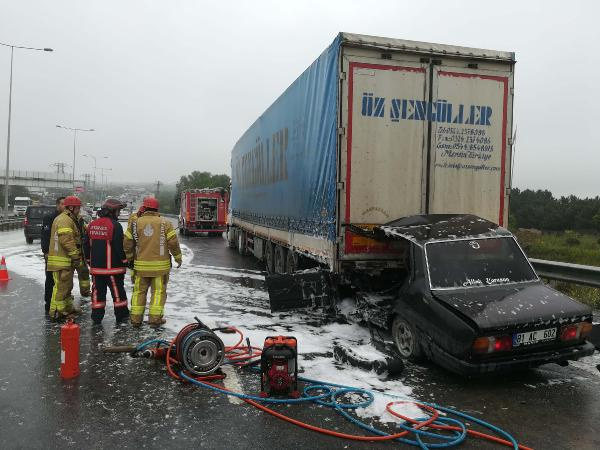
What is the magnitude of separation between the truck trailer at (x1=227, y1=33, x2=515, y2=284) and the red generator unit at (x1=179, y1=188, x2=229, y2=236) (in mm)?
20125

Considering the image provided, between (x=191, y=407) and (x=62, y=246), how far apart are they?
3877 mm

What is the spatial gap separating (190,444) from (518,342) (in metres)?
2.97

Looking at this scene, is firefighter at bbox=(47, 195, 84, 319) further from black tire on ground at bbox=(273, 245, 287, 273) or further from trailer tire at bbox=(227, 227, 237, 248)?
trailer tire at bbox=(227, 227, 237, 248)

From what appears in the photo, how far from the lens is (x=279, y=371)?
4355mm

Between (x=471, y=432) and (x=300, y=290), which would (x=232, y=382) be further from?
(x=300, y=290)

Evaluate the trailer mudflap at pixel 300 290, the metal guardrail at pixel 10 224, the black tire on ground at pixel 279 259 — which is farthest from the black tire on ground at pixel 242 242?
the metal guardrail at pixel 10 224

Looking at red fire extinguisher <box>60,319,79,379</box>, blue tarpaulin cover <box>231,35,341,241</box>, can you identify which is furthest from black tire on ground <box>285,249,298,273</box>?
red fire extinguisher <box>60,319,79,379</box>

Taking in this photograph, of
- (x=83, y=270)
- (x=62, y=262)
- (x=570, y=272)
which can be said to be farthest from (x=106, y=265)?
(x=570, y=272)

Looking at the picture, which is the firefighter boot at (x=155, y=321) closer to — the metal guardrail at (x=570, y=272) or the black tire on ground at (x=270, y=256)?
the black tire on ground at (x=270, y=256)

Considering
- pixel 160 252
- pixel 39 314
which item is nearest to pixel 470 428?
pixel 160 252

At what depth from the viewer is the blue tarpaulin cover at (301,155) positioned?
6762 mm

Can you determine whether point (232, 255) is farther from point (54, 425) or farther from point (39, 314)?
point (54, 425)

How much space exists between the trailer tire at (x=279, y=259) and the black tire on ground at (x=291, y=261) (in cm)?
29

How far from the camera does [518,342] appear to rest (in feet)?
14.9
